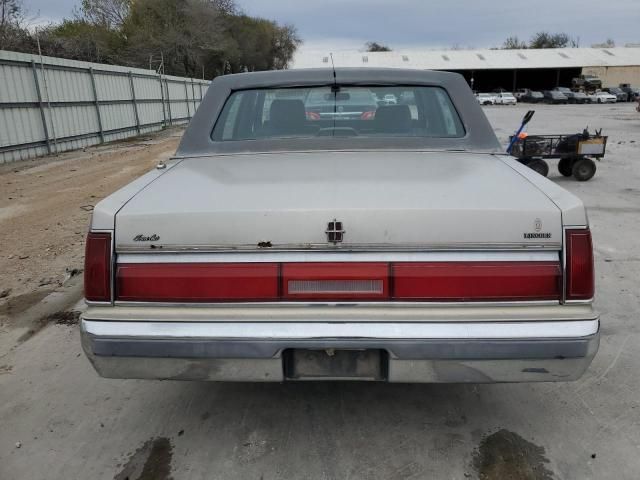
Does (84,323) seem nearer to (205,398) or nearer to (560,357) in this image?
(205,398)

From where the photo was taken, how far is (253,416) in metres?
2.78

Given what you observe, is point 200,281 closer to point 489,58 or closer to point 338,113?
point 338,113

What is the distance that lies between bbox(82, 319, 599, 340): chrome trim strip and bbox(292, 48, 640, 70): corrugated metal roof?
192ft

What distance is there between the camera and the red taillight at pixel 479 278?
2.05 m

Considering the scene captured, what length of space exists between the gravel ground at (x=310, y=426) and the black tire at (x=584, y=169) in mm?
6580

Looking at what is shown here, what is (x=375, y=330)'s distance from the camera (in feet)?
6.73

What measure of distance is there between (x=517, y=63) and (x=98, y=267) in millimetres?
67541

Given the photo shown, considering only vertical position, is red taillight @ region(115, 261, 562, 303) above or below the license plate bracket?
above

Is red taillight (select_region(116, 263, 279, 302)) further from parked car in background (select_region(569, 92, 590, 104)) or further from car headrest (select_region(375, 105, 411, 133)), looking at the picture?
parked car in background (select_region(569, 92, 590, 104))

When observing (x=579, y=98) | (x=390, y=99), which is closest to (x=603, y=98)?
(x=579, y=98)

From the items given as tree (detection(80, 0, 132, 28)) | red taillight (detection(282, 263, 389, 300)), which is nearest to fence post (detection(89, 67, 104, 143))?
red taillight (detection(282, 263, 389, 300))

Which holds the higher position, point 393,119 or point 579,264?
point 393,119

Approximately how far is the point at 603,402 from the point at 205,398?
87.1 inches

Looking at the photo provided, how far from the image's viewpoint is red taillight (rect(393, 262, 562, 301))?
6.73 feet
